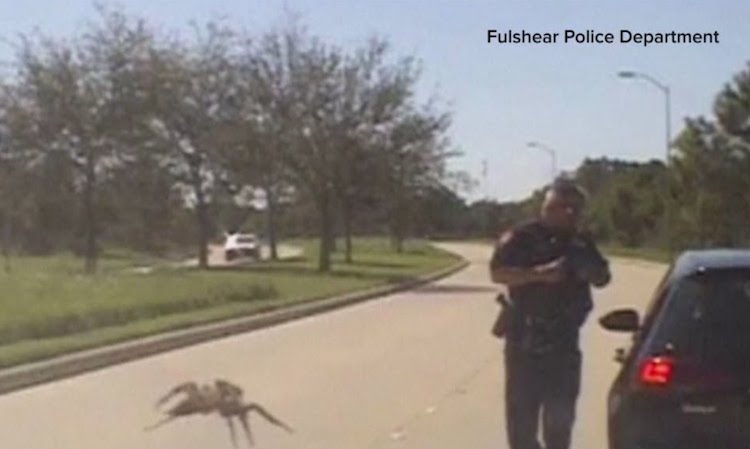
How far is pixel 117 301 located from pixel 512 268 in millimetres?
24012

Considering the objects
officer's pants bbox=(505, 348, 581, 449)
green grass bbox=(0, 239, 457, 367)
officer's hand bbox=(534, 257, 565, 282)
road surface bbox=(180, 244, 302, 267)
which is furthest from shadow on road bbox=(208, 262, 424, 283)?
officer's hand bbox=(534, 257, 565, 282)

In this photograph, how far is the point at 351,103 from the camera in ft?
195

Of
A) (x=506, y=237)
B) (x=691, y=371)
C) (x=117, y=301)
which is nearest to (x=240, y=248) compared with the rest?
(x=117, y=301)

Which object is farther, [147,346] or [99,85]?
[99,85]

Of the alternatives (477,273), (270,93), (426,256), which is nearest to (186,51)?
(270,93)

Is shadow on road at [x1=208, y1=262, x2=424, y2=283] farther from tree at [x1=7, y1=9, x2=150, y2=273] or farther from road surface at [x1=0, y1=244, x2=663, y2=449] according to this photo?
road surface at [x1=0, y1=244, x2=663, y2=449]

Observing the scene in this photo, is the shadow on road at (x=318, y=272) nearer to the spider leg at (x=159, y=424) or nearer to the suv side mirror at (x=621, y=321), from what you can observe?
the spider leg at (x=159, y=424)

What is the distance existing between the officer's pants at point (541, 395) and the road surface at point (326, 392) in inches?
165

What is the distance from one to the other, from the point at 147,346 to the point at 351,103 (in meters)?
34.2

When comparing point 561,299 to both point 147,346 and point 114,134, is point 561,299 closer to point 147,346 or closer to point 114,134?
point 147,346

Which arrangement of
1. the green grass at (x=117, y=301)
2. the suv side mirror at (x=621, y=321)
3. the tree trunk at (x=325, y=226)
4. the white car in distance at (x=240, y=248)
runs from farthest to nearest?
the white car in distance at (x=240, y=248) → the tree trunk at (x=325, y=226) → the green grass at (x=117, y=301) → the suv side mirror at (x=621, y=321)

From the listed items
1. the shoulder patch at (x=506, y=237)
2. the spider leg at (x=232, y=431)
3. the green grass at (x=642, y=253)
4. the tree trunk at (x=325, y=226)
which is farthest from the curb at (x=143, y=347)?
the green grass at (x=642, y=253)

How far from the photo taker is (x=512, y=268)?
10.2m

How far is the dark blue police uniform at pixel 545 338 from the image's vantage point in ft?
33.4
